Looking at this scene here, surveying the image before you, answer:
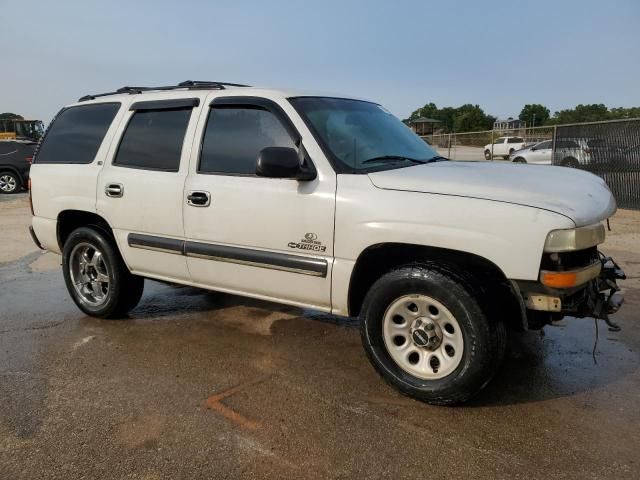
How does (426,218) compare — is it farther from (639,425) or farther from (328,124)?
(639,425)

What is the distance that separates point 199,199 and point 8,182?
16.5m

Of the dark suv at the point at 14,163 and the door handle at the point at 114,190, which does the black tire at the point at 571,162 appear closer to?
the door handle at the point at 114,190

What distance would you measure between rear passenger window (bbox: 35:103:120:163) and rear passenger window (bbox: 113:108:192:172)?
1.07 feet

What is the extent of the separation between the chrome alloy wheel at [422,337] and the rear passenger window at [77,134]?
3021mm

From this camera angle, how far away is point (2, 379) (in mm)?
3594

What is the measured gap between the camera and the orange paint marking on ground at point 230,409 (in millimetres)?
2969

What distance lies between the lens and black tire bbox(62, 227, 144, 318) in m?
4.59

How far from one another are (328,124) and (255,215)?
0.82 meters

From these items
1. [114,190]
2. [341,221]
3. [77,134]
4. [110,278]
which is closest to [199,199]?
[114,190]

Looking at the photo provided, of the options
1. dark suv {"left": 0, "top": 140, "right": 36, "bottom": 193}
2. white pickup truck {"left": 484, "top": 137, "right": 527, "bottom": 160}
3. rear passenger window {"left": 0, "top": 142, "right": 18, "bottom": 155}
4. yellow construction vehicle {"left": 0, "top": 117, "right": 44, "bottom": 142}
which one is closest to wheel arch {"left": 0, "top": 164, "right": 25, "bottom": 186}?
dark suv {"left": 0, "top": 140, "right": 36, "bottom": 193}

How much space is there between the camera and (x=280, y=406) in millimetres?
3166

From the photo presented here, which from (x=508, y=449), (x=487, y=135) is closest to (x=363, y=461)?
(x=508, y=449)

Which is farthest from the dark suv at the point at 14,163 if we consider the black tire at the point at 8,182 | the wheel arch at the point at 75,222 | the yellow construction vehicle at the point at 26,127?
the wheel arch at the point at 75,222

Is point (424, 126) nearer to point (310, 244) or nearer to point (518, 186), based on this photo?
point (310, 244)
